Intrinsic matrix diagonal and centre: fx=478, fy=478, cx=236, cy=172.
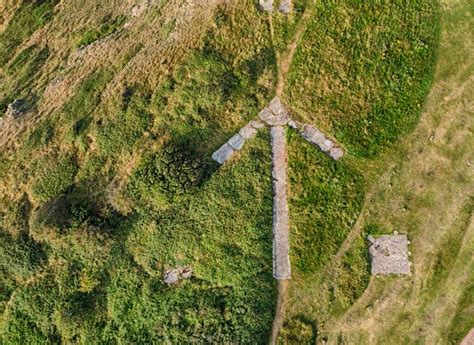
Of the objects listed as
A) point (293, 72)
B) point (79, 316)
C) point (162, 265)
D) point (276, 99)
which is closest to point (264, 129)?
point (276, 99)

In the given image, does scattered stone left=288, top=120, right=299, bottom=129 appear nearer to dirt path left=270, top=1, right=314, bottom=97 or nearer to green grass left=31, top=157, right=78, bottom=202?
dirt path left=270, top=1, right=314, bottom=97

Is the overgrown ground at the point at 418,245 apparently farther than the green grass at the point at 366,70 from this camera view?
No

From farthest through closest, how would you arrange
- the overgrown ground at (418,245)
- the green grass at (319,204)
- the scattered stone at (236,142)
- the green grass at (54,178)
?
the green grass at (54,178), the scattered stone at (236,142), the green grass at (319,204), the overgrown ground at (418,245)

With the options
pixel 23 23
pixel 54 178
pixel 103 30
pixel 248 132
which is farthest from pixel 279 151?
pixel 23 23

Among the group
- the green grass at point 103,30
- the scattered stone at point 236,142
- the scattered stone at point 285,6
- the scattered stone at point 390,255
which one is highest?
the green grass at point 103,30

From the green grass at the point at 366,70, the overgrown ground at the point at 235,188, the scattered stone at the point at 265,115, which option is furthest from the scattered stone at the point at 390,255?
the scattered stone at the point at 265,115

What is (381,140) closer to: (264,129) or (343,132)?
(343,132)

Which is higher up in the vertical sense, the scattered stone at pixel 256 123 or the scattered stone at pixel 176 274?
the scattered stone at pixel 256 123

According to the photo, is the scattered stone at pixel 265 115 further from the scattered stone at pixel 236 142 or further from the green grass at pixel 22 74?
the green grass at pixel 22 74

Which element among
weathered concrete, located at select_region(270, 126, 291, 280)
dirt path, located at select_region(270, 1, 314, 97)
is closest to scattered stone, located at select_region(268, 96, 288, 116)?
dirt path, located at select_region(270, 1, 314, 97)
